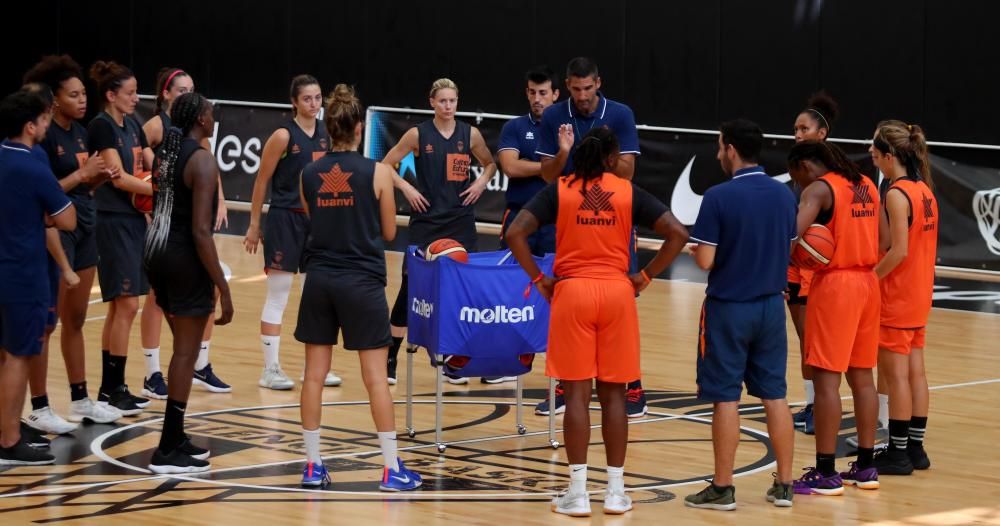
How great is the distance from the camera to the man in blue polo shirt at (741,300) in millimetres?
6215

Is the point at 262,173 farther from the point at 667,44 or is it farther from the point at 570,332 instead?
the point at 667,44

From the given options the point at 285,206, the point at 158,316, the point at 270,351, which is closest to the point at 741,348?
the point at 270,351

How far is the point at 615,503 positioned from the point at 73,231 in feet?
11.3

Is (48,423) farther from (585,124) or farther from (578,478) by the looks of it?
(585,124)

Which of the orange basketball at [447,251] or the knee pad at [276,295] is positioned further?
the knee pad at [276,295]

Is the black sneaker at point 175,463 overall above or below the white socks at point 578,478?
below

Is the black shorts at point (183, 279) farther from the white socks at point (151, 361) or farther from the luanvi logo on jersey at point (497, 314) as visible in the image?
the white socks at point (151, 361)

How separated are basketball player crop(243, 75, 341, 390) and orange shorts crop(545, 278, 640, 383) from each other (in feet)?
10.9

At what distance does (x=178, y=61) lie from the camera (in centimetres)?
2211

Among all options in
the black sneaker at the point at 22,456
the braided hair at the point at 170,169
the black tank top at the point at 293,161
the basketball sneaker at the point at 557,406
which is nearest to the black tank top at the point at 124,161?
the black tank top at the point at 293,161

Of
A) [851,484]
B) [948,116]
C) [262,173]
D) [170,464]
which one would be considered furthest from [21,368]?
[948,116]

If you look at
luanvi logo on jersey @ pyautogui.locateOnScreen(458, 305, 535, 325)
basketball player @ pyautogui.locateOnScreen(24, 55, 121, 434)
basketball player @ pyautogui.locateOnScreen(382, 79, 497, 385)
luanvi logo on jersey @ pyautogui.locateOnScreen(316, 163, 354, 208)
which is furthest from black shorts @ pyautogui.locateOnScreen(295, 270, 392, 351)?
basketball player @ pyautogui.locateOnScreen(382, 79, 497, 385)

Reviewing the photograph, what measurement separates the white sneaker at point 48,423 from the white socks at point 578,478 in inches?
119

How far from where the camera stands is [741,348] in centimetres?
630
